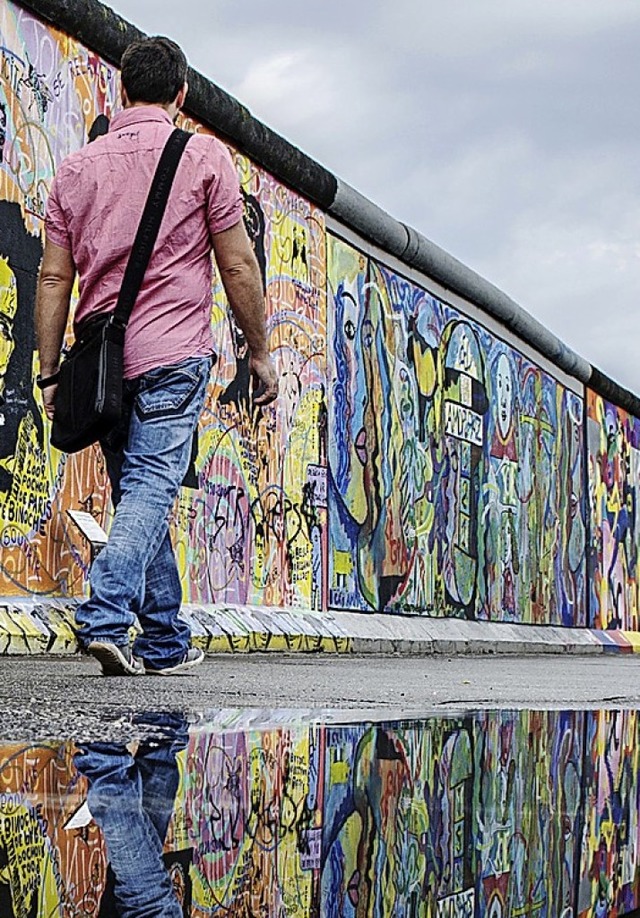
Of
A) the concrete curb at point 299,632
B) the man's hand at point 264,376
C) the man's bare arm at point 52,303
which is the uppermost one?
the man's bare arm at point 52,303

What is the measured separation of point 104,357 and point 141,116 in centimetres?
83

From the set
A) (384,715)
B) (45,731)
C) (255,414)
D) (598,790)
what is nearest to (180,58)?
(384,715)

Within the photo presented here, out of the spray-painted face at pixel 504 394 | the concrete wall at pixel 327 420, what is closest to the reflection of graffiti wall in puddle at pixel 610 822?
the concrete wall at pixel 327 420

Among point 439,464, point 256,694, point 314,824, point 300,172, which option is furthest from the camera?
point 439,464

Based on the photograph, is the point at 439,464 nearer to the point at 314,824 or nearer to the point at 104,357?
the point at 104,357

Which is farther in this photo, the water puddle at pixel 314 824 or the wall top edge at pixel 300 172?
the wall top edge at pixel 300 172

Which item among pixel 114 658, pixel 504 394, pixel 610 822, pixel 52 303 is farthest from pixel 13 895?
pixel 504 394

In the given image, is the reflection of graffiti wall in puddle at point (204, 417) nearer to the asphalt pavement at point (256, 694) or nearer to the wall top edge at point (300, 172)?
the wall top edge at point (300, 172)

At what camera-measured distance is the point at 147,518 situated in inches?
185

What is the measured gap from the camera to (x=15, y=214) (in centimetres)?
656

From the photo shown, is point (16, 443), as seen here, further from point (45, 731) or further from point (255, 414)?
point (45, 731)

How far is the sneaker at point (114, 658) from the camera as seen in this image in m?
4.48

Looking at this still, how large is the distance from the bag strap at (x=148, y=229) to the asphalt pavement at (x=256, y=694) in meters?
1.10

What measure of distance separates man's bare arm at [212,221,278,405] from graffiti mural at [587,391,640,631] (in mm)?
14080
